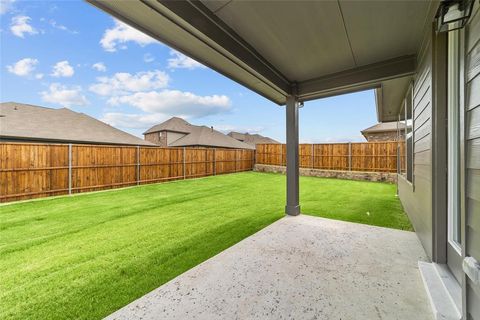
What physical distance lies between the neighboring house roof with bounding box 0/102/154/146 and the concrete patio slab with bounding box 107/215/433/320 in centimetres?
1142

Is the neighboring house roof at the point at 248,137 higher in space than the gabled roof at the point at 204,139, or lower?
higher

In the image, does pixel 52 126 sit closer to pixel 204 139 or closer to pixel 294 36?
pixel 204 139

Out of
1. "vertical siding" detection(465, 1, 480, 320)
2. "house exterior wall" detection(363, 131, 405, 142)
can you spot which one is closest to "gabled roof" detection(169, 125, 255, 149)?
"house exterior wall" detection(363, 131, 405, 142)

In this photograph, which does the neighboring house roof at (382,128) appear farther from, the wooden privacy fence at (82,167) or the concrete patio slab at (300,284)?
the concrete patio slab at (300,284)

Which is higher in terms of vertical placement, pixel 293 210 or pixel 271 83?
pixel 271 83

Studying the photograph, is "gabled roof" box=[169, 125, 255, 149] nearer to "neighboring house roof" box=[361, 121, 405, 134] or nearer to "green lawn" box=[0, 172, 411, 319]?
"neighboring house roof" box=[361, 121, 405, 134]

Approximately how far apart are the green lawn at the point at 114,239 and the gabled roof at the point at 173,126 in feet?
55.6

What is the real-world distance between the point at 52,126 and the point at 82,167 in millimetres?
5893

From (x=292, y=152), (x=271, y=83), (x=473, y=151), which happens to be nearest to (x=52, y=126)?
(x=271, y=83)

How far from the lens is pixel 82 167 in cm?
692

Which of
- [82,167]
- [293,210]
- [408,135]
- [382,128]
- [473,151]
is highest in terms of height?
[382,128]

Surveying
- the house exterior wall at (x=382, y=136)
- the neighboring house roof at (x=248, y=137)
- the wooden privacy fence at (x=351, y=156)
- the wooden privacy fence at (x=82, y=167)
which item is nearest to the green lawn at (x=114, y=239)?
the wooden privacy fence at (x=82, y=167)

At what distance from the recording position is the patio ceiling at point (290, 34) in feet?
5.80

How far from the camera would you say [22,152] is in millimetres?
5691
